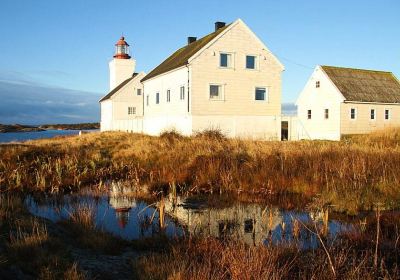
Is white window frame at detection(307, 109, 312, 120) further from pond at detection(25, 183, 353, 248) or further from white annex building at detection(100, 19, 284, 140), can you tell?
pond at detection(25, 183, 353, 248)

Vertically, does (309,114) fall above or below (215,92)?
below

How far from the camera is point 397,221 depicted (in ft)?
28.1

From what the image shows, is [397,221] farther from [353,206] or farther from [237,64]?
[237,64]

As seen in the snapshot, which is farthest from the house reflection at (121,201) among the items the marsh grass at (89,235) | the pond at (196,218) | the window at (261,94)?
the window at (261,94)

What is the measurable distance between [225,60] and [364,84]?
51.2 feet

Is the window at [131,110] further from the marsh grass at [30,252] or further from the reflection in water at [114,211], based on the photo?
the marsh grass at [30,252]

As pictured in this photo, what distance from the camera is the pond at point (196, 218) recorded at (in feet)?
25.4

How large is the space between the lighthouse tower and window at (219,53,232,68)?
25347 millimetres

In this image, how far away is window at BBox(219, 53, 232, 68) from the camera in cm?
2998

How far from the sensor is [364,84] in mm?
37750

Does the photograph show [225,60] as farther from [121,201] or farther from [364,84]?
[121,201]

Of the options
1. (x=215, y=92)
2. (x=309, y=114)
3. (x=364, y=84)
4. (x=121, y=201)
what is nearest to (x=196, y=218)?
(x=121, y=201)

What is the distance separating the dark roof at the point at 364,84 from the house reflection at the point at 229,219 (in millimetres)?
27479

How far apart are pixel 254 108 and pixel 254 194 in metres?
19.6
